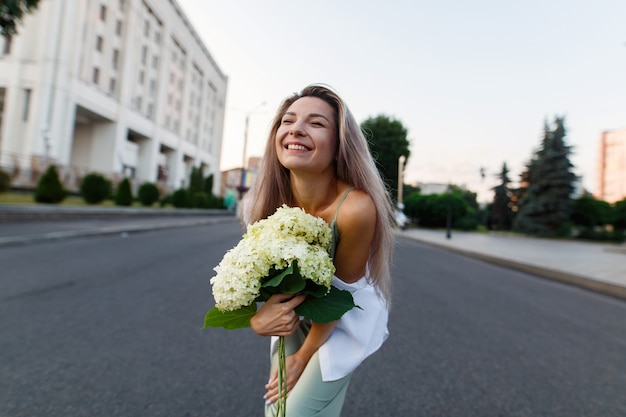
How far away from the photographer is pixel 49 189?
15.7 m

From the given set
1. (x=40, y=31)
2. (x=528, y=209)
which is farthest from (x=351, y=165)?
(x=40, y=31)

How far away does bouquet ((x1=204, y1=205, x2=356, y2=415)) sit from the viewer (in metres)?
1.00

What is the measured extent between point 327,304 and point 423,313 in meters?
4.18

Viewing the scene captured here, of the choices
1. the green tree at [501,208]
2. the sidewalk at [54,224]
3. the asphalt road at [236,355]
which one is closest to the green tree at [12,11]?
the sidewalk at [54,224]

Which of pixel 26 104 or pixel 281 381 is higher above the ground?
pixel 26 104

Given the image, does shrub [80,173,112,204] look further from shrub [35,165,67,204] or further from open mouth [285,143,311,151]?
open mouth [285,143,311,151]

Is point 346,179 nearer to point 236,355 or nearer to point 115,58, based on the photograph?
point 236,355

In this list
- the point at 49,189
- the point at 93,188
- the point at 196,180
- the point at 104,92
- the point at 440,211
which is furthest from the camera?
the point at 196,180

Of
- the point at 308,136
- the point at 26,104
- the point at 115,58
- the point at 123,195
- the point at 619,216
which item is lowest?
the point at 308,136

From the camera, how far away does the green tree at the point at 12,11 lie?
9586 millimetres

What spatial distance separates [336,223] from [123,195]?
24.0 metres

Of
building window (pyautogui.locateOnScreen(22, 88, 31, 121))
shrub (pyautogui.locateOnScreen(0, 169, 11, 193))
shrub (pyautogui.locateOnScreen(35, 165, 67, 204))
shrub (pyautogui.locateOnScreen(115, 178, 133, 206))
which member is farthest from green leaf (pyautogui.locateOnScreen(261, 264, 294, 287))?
building window (pyautogui.locateOnScreen(22, 88, 31, 121))

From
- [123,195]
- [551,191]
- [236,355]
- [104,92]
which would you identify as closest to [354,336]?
[236,355]

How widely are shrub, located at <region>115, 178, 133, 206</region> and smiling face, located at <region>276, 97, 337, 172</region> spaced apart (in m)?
23.8
